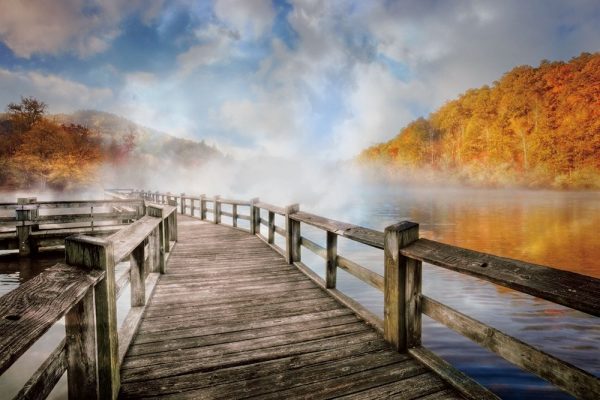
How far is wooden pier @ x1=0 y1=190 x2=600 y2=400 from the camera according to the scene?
6.10ft

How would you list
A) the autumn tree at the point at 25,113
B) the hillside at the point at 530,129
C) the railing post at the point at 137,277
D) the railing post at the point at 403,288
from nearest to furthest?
the railing post at the point at 403,288 → the railing post at the point at 137,277 → the hillside at the point at 530,129 → the autumn tree at the point at 25,113

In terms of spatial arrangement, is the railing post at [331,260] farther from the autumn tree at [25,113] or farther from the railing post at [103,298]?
the autumn tree at [25,113]

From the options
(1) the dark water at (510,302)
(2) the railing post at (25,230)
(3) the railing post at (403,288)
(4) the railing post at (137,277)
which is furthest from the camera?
(2) the railing post at (25,230)

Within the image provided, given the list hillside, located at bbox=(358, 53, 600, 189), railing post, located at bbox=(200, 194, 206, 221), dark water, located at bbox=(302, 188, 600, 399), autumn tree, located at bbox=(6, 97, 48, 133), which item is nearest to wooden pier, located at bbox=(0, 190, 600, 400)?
dark water, located at bbox=(302, 188, 600, 399)

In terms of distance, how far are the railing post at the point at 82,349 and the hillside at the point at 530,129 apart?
55.5 m

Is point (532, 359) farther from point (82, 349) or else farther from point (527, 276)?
point (82, 349)

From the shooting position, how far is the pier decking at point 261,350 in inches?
105

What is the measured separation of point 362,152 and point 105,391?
131766 mm

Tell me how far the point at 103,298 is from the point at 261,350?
1.55 meters

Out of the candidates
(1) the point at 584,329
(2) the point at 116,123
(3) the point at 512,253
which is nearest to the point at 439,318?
(1) the point at 584,329

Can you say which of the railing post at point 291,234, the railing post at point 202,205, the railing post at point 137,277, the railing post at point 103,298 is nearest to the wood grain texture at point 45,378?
the railing post at point 103,298

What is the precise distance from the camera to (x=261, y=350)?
332 centimetres

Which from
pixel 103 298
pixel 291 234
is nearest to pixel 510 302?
pixel 291 234

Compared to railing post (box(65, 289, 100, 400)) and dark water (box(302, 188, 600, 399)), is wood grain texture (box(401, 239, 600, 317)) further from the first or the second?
dark water (box(302, 188, 600, 399))
